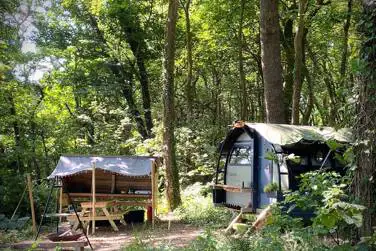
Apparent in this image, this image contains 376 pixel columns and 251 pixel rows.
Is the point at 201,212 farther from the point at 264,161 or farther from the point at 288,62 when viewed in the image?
the point at 288,62

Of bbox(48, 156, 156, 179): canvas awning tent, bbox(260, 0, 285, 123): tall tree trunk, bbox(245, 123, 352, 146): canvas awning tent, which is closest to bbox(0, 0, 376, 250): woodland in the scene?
bbox(260, 0, 285, 123): tall tree trunk

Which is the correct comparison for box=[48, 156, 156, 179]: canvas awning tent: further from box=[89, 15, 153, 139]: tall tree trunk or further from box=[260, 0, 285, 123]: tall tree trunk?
box=[89, 15, 153, 139]: tall tree trunk

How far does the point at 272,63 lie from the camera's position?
468 inches

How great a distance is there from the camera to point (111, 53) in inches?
925

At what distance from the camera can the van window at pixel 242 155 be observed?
10.8m

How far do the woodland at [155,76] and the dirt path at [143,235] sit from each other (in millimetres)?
1034

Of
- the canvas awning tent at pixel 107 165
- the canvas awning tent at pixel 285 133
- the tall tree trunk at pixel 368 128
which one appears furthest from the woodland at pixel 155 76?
the tall tree trunk at pixel 368 128

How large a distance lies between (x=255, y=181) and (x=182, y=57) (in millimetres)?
13763

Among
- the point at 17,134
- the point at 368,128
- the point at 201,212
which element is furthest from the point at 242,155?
the point at 17,134

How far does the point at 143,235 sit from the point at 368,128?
7.16m

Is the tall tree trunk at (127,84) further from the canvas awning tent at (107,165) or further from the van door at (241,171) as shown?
the van door at (241,171)

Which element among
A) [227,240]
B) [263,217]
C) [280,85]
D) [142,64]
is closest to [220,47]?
[142,64]

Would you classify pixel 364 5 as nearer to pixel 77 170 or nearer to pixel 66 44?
pixel 77 170

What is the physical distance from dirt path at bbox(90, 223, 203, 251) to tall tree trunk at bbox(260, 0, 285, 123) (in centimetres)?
374
